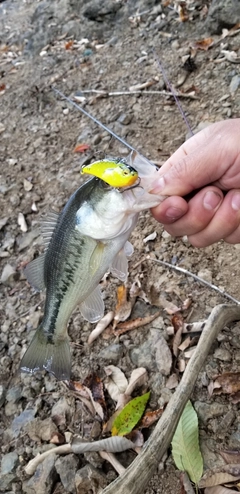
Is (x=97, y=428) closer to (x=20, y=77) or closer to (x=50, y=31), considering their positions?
(x=20, y=77)

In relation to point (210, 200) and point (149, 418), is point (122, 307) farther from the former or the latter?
point (210, 200)

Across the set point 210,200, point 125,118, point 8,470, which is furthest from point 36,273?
point 125,118

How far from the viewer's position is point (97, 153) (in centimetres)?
307

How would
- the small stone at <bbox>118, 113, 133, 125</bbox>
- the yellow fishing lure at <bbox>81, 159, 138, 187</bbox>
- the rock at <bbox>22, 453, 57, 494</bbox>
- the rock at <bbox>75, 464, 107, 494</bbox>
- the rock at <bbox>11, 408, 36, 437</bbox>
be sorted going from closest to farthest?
the yellow fishing lure at <bbox>81, 159, 138, 187</bbox>, the rock at <bbox>75, 464, 107, 494</bbox>, the rock at <bbox>22, 453, 57, 494</bbox>, the rock at <bbox>11, 408, 36, 437</bbox>, the small stone at <bbox>118, 113, 133, 125</bbox>

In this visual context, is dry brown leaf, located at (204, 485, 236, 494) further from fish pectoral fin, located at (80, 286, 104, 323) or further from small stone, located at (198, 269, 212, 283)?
small stone, located at (198, 269, 212, 283)

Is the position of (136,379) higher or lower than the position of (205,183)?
lower

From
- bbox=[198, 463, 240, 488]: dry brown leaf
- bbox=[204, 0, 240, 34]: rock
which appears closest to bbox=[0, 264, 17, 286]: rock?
bbox=[198, 463, 240, 488]: dry brown leaf

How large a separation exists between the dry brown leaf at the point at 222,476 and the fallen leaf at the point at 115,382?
28.2 inches

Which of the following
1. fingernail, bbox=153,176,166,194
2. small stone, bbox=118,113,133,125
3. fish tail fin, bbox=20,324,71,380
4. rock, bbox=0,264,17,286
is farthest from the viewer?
small stone, bbox=118,113,133,125

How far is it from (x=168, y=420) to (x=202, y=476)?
308 millimetres

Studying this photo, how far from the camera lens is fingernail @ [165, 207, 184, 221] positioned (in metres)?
2.05

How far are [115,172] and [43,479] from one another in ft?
6.16

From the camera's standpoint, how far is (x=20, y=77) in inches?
292

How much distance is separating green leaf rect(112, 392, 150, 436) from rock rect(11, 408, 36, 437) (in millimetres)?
635
